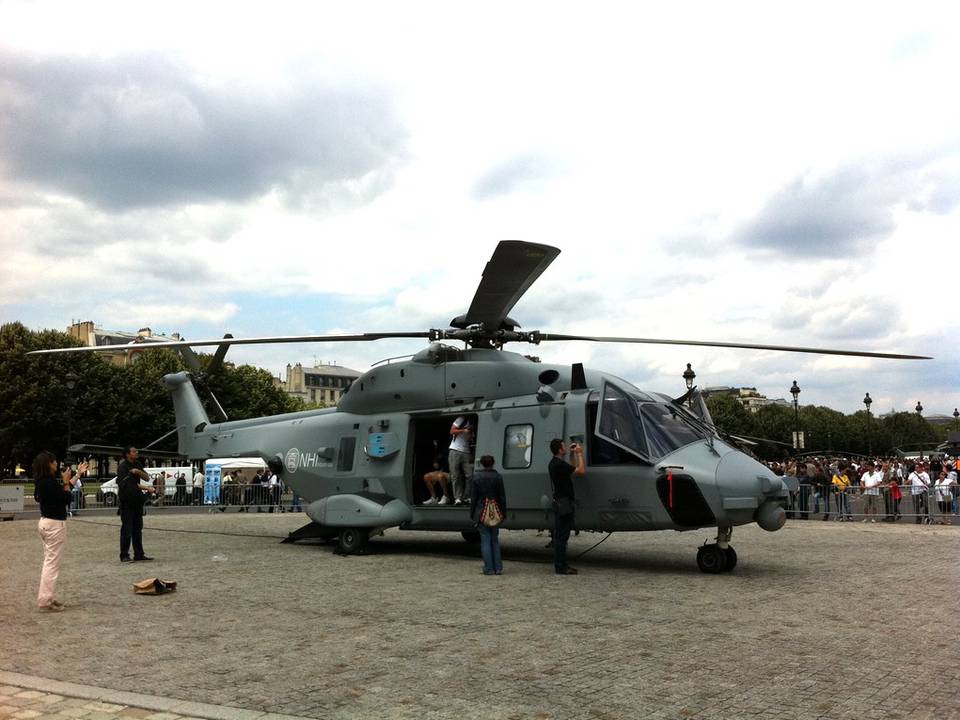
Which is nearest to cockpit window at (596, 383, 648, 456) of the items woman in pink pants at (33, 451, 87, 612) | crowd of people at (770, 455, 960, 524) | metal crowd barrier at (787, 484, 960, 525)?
woman in pink pants at (33, 451, 87, 612)

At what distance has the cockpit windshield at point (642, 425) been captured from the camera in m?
11.8

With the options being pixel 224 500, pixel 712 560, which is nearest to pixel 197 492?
pixel 224 500

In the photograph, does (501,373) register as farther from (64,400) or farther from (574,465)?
(64,400)

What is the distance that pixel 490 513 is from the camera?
1166cm

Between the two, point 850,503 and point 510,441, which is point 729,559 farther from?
point 850,503

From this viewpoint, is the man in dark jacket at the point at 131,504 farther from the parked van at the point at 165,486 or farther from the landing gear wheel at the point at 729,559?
the parked van at the point at 165,486

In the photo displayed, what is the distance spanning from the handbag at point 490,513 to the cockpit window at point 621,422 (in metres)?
1.91

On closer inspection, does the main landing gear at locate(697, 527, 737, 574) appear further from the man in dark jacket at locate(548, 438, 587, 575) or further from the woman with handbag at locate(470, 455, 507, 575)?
the woman with handbag at locate(470, 455, 507, 575)

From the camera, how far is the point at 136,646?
7.00m

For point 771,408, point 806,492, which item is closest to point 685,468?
point 806,492

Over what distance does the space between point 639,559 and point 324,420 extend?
6.70m

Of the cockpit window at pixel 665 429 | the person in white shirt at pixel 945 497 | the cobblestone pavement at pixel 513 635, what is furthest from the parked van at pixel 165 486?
the person in white shirt at pixel 945 497

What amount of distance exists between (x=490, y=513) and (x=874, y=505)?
55.0 feet

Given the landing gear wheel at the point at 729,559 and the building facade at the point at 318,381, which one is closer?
the landing gear wheel at the point at 729,559
